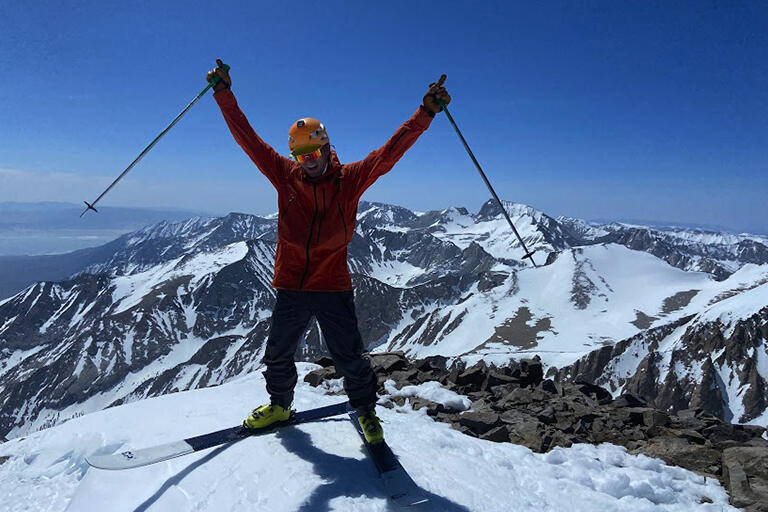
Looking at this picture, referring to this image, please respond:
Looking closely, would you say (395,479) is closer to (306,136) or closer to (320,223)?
(320,223)

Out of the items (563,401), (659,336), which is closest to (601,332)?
(659,336)

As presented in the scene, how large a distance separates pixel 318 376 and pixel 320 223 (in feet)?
19.9

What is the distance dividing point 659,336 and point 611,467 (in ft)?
442

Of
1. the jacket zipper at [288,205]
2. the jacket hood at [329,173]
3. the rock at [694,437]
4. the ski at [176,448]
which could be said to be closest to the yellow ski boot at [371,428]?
the ski at [176,448]

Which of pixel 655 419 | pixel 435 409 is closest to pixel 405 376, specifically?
pixel 435 409

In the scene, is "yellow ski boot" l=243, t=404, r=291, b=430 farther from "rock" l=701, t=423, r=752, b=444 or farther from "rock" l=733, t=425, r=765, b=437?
"rock" l=733, t=425, r=765, b=437

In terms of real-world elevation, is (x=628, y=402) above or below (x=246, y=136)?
below

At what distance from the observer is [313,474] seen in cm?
557

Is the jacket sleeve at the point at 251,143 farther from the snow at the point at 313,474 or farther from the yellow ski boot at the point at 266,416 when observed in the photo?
the snow at the point at 313,474

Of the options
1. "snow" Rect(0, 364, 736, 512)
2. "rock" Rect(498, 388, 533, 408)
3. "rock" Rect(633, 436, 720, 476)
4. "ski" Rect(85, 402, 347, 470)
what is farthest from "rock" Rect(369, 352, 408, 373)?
"rock" Rect(633, 436, 720, 476)

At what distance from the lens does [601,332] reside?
170 meters

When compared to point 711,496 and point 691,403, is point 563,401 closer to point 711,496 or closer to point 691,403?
point 711,496

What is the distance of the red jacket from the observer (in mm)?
6242

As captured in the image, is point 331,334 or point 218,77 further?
point 218,77
